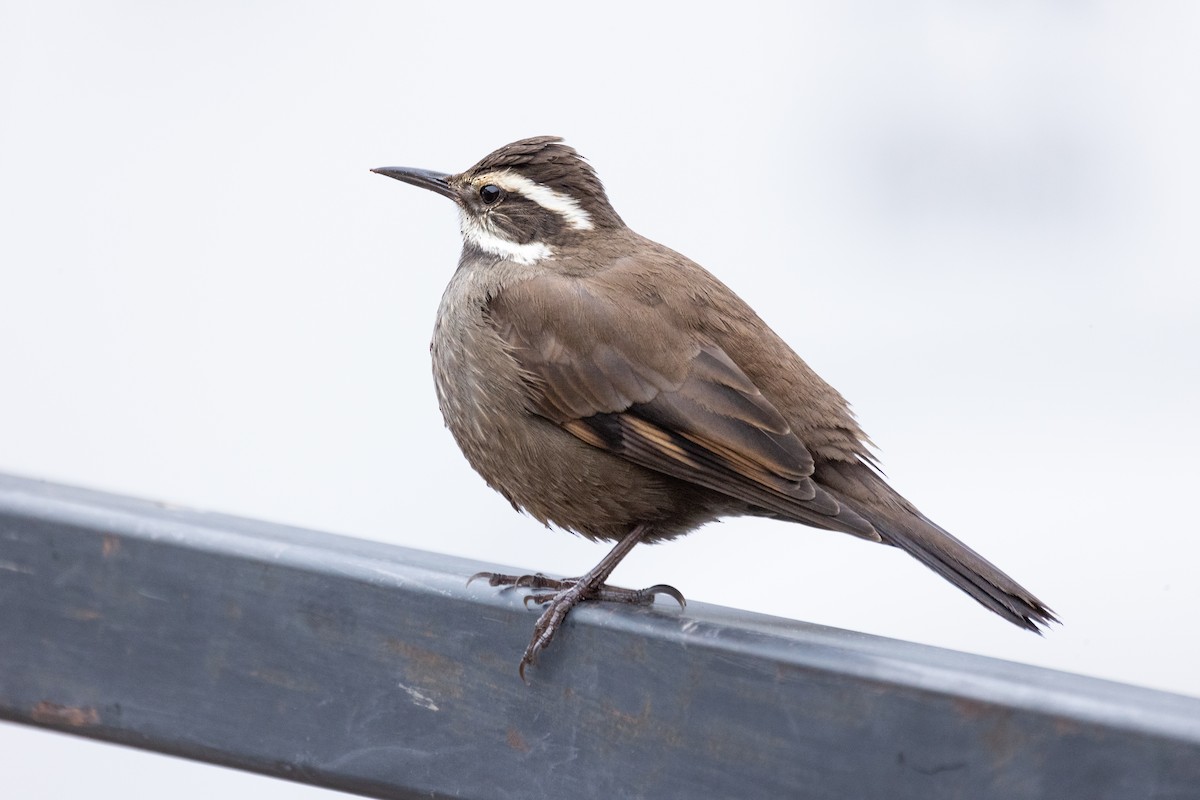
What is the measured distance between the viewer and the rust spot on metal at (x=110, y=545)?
344 centimetres

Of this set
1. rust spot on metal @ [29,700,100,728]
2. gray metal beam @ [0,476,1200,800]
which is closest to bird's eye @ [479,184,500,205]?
gray metal beam @ [0,476,1200,800]

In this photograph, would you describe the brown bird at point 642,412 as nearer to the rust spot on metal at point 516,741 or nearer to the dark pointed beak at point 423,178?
the dark pointed beak at point 423,178

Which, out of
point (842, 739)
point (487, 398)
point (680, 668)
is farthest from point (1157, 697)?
point (487, 398)

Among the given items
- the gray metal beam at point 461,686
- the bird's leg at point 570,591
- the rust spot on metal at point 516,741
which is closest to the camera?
the gray metal beam at point 461,686

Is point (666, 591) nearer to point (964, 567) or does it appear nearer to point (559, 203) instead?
point (964, 567)

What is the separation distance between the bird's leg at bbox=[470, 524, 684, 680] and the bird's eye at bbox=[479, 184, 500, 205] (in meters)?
1.32

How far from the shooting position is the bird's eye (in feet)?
16.9

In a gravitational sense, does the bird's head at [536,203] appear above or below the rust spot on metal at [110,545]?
above

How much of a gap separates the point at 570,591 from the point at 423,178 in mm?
2074

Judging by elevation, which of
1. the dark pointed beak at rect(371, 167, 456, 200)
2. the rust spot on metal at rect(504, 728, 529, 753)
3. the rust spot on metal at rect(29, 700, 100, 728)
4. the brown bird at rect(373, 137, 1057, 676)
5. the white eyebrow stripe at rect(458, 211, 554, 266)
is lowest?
the rust spot on metal at rect(29, 700, 100, 728)

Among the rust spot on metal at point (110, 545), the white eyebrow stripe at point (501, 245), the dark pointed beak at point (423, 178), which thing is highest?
the dark pointed beak at point (423, 178)

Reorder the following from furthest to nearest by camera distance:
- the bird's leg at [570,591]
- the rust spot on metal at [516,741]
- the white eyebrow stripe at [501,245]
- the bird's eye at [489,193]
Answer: the bird's eye at [489,193] → the white eyebrow stripe at [501,245] → the bird's leg at [570,591] → the rust spot on metal at [516,741]

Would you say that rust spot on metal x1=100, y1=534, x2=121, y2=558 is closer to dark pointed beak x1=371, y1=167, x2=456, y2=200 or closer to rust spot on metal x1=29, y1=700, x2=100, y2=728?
rust spot on metal x1=29, y1=700, x2=100, y2=728

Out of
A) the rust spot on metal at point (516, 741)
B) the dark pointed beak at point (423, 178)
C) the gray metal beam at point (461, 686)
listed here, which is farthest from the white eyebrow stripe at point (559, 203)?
the rust spot on metal at point (516, 741)
